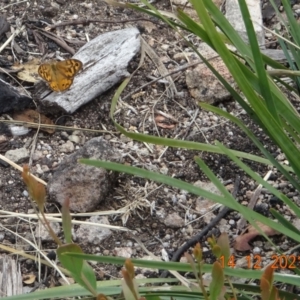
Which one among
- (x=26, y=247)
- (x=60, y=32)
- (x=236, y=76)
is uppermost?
(x=236, y=76)

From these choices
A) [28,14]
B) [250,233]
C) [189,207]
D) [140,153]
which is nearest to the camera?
[250,233]

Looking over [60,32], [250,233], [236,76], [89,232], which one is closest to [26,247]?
[89,232]

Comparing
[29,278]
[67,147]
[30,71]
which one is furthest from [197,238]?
[30,71]

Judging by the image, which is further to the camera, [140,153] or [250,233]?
[140,153]

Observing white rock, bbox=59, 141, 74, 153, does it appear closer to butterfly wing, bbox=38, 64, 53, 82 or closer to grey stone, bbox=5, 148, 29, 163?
grey stone, bbox=5, 148, 29, 163

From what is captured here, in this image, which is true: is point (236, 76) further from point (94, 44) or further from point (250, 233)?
point (94, 44)

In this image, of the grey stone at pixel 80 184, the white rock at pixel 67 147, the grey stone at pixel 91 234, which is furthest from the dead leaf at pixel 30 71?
the grey stone at pixel 91 234
